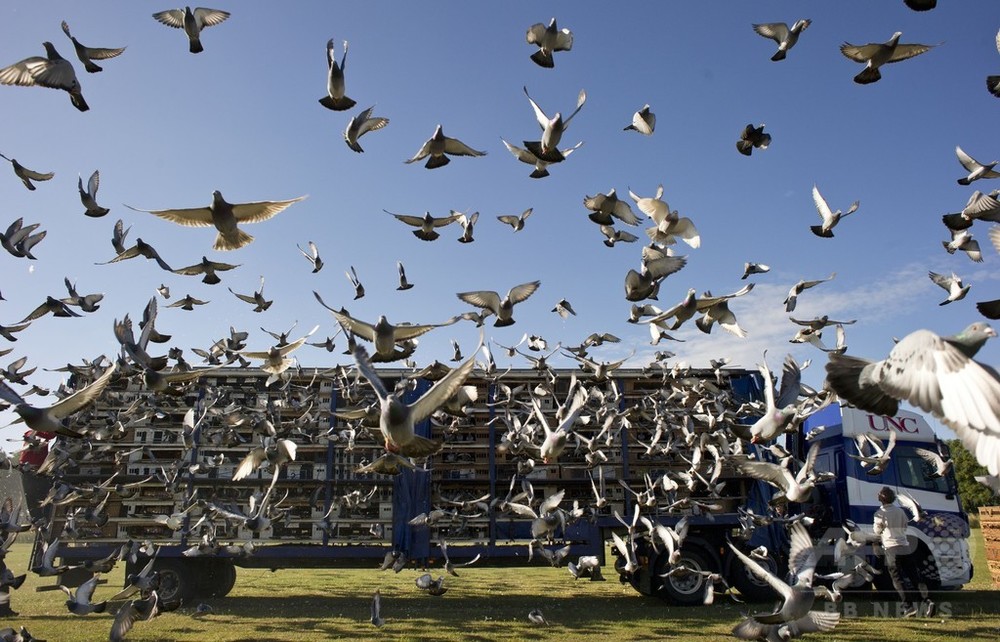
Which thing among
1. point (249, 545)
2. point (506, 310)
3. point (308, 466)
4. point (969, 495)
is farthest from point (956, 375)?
point (969, 495)

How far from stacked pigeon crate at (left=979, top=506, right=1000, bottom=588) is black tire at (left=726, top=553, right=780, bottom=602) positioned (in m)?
7.59

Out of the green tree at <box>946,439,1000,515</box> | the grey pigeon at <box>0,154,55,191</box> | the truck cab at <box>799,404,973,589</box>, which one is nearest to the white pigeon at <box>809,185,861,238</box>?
the truck cab at <box>799,404,973,589</box>

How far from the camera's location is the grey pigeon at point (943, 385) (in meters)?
3.98

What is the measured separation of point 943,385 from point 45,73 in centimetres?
978

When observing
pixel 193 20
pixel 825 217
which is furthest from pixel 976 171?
pixel 193 20

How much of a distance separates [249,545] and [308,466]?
6.01 metres

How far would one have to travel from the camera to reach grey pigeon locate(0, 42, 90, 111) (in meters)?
7.16

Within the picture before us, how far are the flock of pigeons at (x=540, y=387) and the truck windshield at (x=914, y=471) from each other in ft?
2.45

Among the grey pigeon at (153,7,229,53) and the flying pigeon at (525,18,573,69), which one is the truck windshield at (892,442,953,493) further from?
the grey pigeon at (153,7,229,53)

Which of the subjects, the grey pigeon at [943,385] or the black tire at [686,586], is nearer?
the grey pigeon at [943,385]

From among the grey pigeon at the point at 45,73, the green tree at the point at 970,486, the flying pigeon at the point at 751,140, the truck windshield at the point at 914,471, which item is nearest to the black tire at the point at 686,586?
the truck windshield at the point at 914,471

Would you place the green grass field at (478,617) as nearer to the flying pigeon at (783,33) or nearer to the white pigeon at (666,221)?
the white pigeon at (666,221)

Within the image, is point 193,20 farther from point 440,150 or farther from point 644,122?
point 644,122

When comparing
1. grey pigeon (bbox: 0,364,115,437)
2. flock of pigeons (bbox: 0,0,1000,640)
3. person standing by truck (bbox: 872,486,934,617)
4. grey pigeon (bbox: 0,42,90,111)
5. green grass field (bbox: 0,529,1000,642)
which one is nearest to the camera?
flock of pigeons (bbox: 0,0,1000,640)
